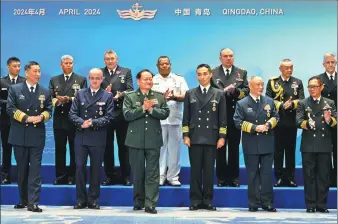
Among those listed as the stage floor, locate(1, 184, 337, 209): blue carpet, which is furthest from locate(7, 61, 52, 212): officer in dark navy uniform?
locate(1, 184, 337, 209): blue carpet

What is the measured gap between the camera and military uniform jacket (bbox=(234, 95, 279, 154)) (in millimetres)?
6973

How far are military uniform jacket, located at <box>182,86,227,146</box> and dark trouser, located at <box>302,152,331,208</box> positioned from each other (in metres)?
1.00

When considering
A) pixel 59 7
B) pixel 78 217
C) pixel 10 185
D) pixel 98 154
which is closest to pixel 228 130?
pixel 98 154

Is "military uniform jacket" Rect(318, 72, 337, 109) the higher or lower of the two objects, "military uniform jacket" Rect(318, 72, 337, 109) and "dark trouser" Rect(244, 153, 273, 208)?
the higher

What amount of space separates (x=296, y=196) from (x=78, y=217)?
2549mm

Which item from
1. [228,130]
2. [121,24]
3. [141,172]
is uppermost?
[121,24]

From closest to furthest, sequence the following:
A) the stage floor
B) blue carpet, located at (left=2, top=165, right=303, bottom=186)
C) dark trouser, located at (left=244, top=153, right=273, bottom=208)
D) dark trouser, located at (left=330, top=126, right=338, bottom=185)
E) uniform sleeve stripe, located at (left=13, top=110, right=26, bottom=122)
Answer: the stage floor
uniform sleeve stripe, located at (left=13, top=110, right=26, bottom=122)
dark trouser, located at (left=244, top=153, right=273, bottom=208)
dark trouser, located at (left=330, top=126, right=338, bottom=185)
blue carpet, located at (left=2, top=165, right=303, bottom=186)

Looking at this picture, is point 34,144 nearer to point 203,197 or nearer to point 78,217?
point 78,217

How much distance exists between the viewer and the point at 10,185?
7.39m

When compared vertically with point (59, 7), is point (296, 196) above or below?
below

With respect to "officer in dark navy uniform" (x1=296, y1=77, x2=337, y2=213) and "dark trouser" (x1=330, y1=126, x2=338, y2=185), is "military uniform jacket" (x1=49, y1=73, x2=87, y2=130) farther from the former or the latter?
"dark trouser" (x1=330, y1=126, x2=338, y2=185)

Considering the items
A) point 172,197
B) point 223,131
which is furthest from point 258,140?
point 172,197

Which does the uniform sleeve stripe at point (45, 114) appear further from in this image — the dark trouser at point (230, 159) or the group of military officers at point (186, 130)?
the dark trouser at point (230, 159)

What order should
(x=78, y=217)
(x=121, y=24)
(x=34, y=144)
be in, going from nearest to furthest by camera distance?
1. (x=78, y=217)
2. (x=34, y=144)
3. (x=121, y=24)
